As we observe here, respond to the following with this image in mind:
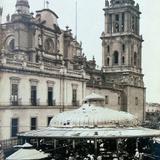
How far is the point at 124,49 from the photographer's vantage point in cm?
5238

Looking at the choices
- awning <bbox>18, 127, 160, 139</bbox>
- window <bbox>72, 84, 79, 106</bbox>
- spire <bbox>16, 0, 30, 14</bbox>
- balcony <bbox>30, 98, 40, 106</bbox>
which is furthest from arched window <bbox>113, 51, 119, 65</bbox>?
awning <bbox>18, 127, 160, 139</bbox>

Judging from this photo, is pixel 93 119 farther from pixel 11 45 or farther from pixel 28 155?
pixel 11 45

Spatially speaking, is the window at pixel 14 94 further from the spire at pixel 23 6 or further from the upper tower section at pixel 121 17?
the upper tower section at pixel 121 17

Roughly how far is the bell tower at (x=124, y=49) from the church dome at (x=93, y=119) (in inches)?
1448

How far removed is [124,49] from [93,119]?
38795 mm

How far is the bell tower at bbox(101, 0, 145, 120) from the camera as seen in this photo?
5181 centimetres

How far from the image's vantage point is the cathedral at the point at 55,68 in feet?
103

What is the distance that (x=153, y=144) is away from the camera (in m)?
15.9

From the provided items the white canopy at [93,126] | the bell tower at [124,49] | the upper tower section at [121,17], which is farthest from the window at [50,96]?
the white canopy at [93,126]

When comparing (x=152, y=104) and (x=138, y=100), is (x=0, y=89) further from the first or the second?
(x=152, y=104)

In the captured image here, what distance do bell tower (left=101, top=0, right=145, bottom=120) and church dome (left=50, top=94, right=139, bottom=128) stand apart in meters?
36.8

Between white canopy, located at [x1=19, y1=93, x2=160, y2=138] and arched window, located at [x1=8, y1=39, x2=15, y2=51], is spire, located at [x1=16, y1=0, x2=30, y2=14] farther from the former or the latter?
white canopy, located at [x1=19, y1=93, x2=160, y2=138]

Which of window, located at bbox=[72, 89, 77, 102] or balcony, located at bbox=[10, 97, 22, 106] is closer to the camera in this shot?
balcony, located at bbox=[10, 97, 22, 106]

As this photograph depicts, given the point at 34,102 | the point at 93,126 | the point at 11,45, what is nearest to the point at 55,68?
the point at 34,102
